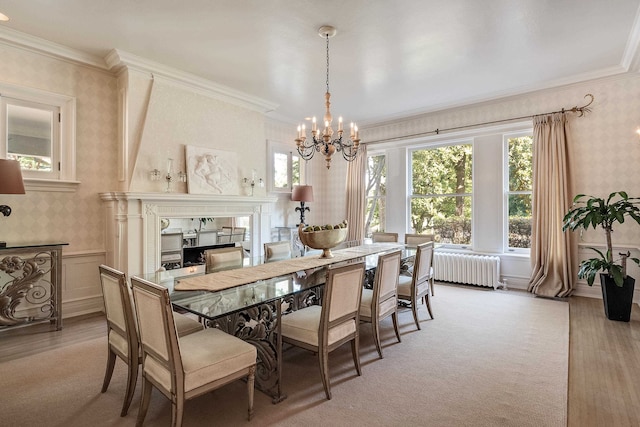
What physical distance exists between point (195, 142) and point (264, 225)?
166cm

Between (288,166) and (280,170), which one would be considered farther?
(288,166)

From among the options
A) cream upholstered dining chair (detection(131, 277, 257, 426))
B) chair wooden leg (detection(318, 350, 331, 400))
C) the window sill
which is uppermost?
the window sill

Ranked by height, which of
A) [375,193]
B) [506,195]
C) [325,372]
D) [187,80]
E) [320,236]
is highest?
[187,80]

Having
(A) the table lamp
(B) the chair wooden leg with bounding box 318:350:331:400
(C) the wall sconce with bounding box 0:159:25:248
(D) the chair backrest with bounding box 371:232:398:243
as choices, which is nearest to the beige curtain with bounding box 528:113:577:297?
(D) the chair backrest with bounding box 371:232:398:243

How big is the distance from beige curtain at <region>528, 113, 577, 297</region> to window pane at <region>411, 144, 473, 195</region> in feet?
3.55

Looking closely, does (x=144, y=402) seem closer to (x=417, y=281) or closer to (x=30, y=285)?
(x=30, y=285)

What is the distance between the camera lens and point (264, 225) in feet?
17.7

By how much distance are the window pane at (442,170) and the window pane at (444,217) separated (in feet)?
0.52

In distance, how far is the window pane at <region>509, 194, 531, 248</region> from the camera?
5.11 metres

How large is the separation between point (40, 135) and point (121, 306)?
286cm

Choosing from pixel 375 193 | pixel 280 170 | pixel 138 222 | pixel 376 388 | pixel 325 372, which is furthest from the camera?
pixel 375 193

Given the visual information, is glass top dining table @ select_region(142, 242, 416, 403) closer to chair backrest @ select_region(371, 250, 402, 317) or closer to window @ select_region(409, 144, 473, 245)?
chair backrest @ select_region(371, 250, 402, 317)

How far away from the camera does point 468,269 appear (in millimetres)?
5258

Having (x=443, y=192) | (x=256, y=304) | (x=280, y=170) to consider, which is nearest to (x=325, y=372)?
(x=256, y=304)
